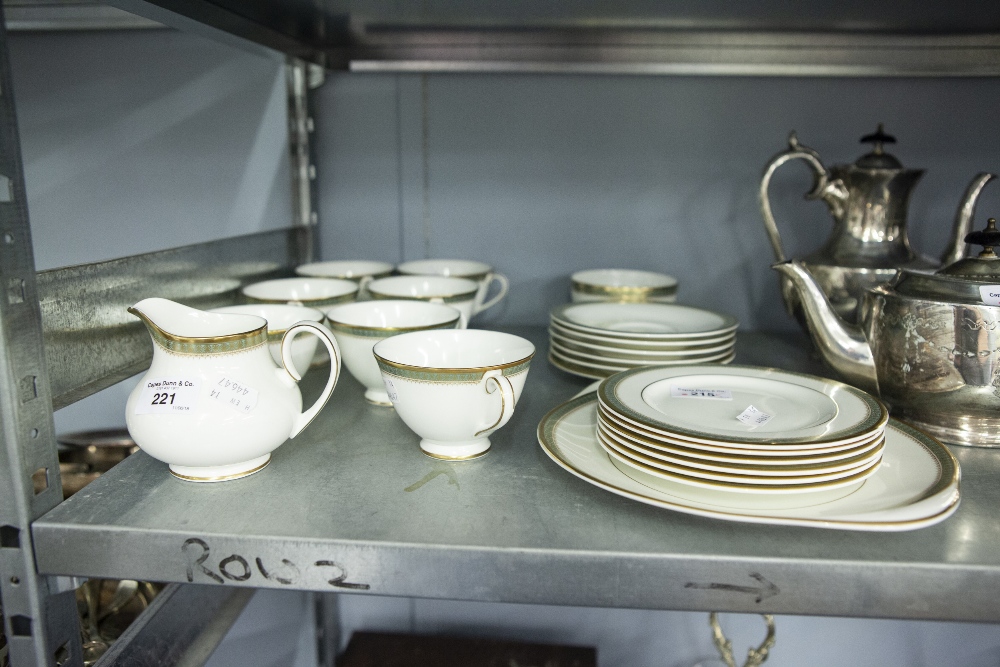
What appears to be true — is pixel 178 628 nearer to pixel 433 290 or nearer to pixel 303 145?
pixel 433 290

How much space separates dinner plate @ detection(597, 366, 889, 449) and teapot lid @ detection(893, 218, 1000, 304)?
13 cm

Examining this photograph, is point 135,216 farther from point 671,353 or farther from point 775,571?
point 775,571

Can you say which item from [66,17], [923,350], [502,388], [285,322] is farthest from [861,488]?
[66,17]

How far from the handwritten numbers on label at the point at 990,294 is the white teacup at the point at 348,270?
0.79m

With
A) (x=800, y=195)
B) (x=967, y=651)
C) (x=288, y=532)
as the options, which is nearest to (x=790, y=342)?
(x=800, y=195)

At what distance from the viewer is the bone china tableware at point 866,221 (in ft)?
3.12

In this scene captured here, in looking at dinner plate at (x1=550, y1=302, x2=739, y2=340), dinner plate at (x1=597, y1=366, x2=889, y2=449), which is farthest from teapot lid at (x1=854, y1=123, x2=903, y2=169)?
dinner plate at (x1=597, y1=366, x2=889, y2=449)

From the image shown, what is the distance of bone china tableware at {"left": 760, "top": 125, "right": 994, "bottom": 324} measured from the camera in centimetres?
95

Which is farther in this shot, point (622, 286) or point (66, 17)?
point (66, 17)

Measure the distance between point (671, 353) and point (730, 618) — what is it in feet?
2.08

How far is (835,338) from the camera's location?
799 millimetres

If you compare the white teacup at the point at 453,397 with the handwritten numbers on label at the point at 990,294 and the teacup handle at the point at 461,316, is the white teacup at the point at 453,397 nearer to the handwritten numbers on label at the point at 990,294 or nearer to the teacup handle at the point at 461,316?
the teacup handle at the point at 461,316

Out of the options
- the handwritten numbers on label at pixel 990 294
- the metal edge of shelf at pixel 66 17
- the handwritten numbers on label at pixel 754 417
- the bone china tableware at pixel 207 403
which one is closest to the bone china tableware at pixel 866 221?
the handwritten numbers on label at pixel 990 294

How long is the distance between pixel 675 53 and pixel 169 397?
949mm
